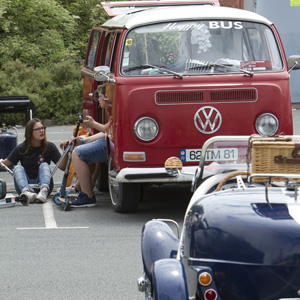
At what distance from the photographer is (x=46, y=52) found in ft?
84.1

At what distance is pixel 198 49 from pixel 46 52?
16579mm

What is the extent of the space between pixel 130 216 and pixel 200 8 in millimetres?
2582

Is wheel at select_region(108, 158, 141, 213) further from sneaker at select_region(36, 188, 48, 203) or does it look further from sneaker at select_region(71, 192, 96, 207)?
sneaker at select_region(36, 188, 48, 203)

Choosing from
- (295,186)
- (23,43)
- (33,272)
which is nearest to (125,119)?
(33,272)

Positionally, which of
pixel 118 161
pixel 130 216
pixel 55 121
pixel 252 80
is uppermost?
pixel 252 80

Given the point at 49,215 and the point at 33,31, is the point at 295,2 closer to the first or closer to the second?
the point at 33,31

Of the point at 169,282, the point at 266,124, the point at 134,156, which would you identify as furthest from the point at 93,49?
the point at 169,282

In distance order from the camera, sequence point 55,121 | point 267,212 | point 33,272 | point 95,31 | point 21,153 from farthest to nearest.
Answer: point 55,121
point 95,31
point 21,153
point 33,272
point 267,212

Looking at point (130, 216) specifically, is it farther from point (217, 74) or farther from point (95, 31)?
point (95, 31)

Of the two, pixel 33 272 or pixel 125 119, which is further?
pixel 125 119

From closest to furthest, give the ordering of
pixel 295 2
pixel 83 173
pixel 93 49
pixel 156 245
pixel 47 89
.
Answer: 1. pixel 156 245
2. pixel 83 173
3. pixel 93 49
4. pixel 47 89
5. pixel 295 2

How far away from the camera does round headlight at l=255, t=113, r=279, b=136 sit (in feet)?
30.7

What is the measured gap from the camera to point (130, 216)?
9.67m

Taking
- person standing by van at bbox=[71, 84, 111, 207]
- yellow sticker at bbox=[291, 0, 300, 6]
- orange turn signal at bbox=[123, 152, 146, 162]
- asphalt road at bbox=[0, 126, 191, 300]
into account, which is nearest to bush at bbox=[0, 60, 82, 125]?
yellow sticker at bbox=[291, 0, 300, 6]
